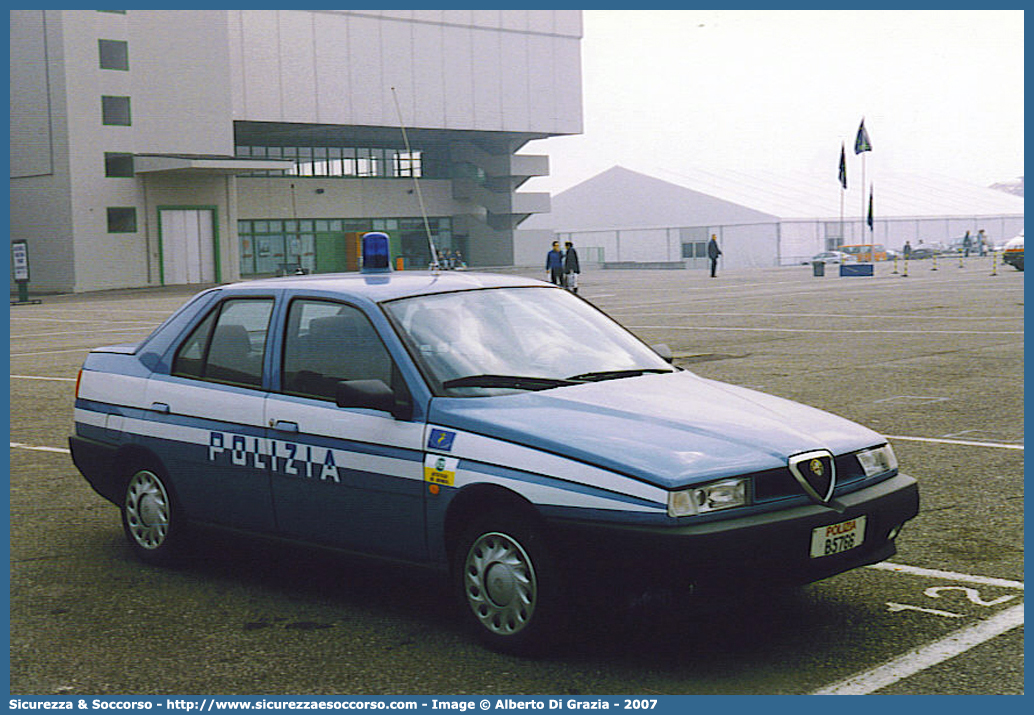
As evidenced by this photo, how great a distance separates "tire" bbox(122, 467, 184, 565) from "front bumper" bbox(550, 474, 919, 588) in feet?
7.98

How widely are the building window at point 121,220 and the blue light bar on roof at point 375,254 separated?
50.5 m

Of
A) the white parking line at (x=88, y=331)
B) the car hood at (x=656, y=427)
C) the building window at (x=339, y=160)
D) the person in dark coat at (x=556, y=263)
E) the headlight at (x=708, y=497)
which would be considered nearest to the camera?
the headlight at (x=708, y=497)

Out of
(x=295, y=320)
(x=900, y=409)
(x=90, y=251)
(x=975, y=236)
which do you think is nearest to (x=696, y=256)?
(x=975, y=236)

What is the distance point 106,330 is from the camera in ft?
92.6

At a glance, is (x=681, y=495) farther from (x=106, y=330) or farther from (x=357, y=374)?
(x=106, y=330)

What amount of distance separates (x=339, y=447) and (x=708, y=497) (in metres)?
1.68

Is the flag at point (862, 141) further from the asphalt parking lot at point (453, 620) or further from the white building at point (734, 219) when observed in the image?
the asphalt parking lot at point (453, 620)

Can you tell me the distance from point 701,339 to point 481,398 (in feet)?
52.3

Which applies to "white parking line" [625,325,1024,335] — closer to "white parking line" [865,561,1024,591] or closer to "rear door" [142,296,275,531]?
"white parking line" [865,561,1024,591]

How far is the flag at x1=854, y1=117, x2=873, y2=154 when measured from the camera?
5316 centimetres

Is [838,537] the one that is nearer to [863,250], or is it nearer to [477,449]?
[477,449]

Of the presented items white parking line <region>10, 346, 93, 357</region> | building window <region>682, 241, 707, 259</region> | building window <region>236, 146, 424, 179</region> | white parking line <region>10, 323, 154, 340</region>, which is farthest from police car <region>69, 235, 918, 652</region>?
building window <region>682, 241, 707, 259</region>

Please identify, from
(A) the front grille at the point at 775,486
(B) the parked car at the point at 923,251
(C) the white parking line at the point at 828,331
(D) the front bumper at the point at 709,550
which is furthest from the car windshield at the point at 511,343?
(B) the parked car at the point at 923,251

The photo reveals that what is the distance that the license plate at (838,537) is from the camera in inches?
195
